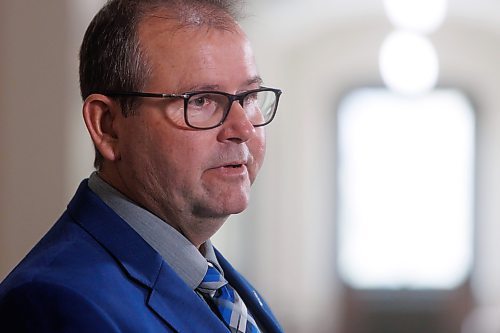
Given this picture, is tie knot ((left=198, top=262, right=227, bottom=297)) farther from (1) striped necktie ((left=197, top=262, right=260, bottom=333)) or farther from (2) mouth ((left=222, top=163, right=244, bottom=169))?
(2) mouth ((left=222, top=163, right=244, bottom=169))

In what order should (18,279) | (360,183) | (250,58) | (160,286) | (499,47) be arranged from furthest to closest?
(360,183) < (499,47) < (250,58) < (160,286) < (18,279)

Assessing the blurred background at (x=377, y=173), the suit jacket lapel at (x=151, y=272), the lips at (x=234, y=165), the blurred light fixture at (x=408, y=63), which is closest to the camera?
the suit jacket lapel at (x=151, y=272)

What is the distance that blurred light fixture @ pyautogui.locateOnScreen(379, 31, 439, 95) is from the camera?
1108 cm

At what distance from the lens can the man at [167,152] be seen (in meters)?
1.86

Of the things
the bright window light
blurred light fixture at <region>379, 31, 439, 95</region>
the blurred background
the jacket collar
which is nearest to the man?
the jacket collar

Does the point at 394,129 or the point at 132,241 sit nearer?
the point at 132,241

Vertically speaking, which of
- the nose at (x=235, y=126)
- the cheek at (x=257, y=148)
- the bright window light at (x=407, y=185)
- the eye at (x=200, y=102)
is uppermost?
Result: the eye at (x=200, y=102)

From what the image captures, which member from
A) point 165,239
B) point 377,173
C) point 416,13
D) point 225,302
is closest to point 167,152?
point 165,239

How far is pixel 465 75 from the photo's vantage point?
39.9 feet

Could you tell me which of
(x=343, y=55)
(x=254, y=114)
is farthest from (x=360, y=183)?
(x=254, y=114)

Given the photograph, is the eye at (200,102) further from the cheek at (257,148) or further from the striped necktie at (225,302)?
the striped necktie at (225,302)

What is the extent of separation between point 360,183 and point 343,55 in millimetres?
1516

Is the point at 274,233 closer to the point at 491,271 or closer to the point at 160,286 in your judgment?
the point at 491,271

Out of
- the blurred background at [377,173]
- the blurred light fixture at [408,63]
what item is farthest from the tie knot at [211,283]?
the blurred light fixture at [408,63]
